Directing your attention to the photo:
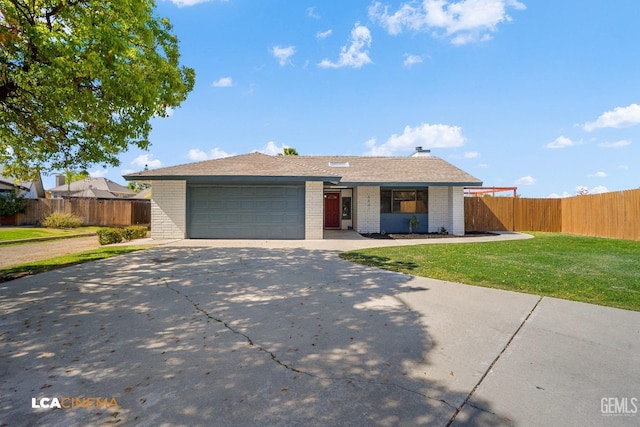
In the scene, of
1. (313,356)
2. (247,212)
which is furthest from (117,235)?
(313,356)

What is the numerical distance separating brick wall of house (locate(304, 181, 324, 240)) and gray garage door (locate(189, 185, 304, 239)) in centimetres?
23

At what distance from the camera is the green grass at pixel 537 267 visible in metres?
5.50

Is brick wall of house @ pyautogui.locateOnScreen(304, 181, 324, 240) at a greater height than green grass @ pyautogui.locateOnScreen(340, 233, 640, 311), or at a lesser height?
greater

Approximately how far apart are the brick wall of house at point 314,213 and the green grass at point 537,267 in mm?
3638

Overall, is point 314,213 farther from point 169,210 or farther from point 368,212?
point 169,210

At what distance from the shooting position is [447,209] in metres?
17.1

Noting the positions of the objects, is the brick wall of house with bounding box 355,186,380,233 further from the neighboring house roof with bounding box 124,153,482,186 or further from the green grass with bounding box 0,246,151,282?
the green grass with bounding box 0,246,151,282

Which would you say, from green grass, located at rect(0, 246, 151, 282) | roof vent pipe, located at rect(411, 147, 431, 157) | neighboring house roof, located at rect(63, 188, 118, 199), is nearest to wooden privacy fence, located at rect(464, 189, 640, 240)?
roof vent pipe, located at rect(411, 147, 431, 157)

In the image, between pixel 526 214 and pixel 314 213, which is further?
pixel 526 214

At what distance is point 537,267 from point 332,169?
12227mm

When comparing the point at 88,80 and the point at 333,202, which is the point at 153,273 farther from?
the point at 333,202

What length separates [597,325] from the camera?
155 inches

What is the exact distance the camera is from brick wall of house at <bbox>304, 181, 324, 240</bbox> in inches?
539

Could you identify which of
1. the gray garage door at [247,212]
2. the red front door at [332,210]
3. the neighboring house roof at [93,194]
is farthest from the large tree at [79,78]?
the neighboring house roof at [93,194]
